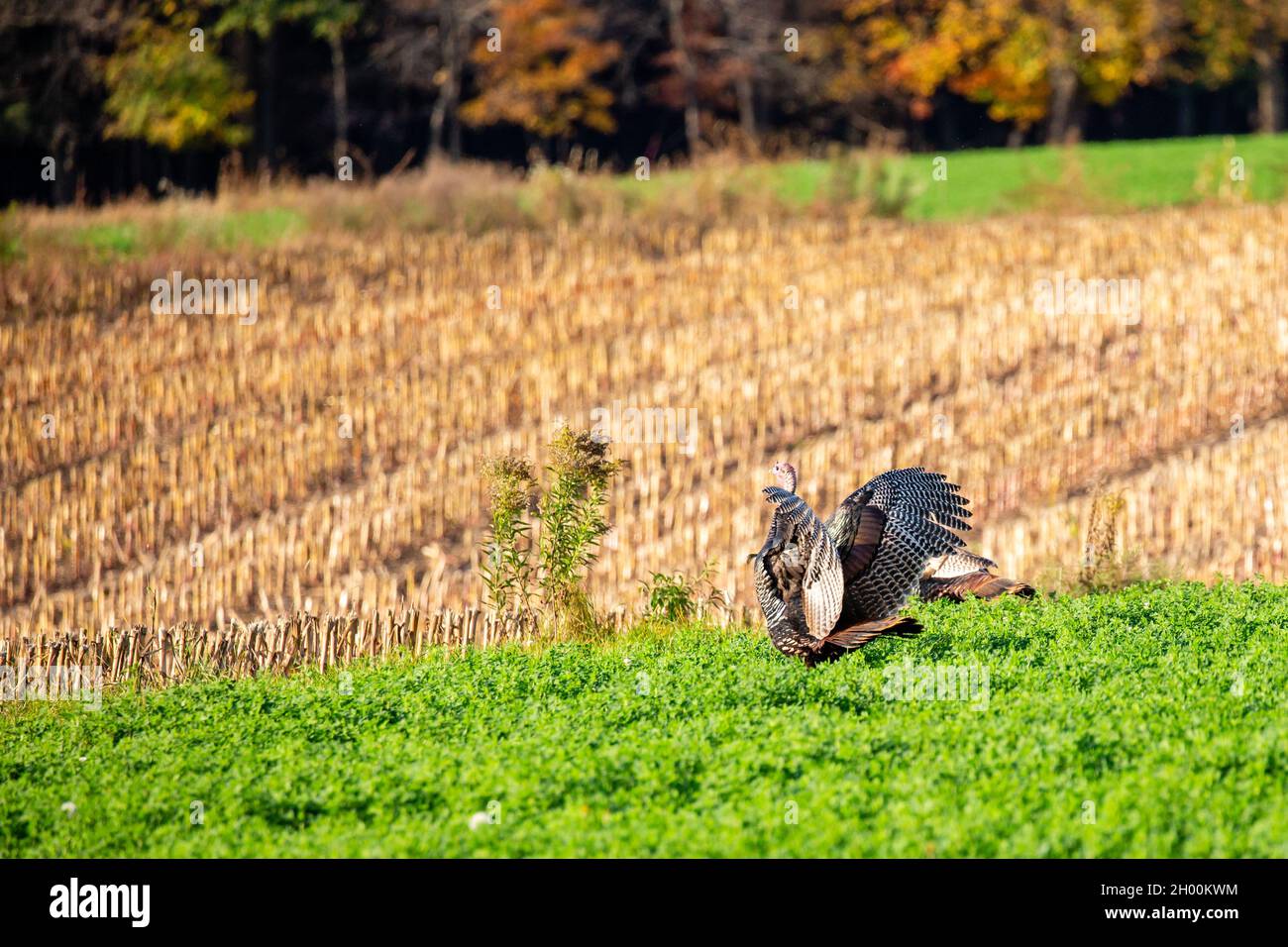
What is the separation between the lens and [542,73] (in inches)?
1834

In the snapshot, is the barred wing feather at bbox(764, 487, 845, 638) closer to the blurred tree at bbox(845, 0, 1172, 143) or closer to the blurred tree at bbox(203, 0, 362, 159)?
the blurred tree at bbox(203, 0, 362, 159)

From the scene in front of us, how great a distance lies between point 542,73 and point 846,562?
127ft

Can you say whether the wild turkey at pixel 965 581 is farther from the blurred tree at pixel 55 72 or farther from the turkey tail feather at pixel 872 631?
the blurred tree at pixel 55 72

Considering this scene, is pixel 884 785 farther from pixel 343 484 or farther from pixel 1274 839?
pixel 343 484

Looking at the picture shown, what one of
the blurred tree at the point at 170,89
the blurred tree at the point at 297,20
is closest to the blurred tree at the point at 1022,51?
the blurred tree at the point at 297,20

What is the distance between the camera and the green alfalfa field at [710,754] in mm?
6719

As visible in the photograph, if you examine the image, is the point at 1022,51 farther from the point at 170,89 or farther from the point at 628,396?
the point at 628,396

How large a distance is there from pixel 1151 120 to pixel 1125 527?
47117 millimetres

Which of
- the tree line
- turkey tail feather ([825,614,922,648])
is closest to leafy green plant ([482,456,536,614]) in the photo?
turkey tail feather ([825,614,922,648])

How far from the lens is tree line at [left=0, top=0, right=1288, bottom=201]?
41781 mm

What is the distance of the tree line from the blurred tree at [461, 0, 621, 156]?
0.21 ft

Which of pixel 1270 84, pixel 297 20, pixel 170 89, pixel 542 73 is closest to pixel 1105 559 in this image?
pixel 170 89

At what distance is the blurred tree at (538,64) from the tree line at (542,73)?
65mm
